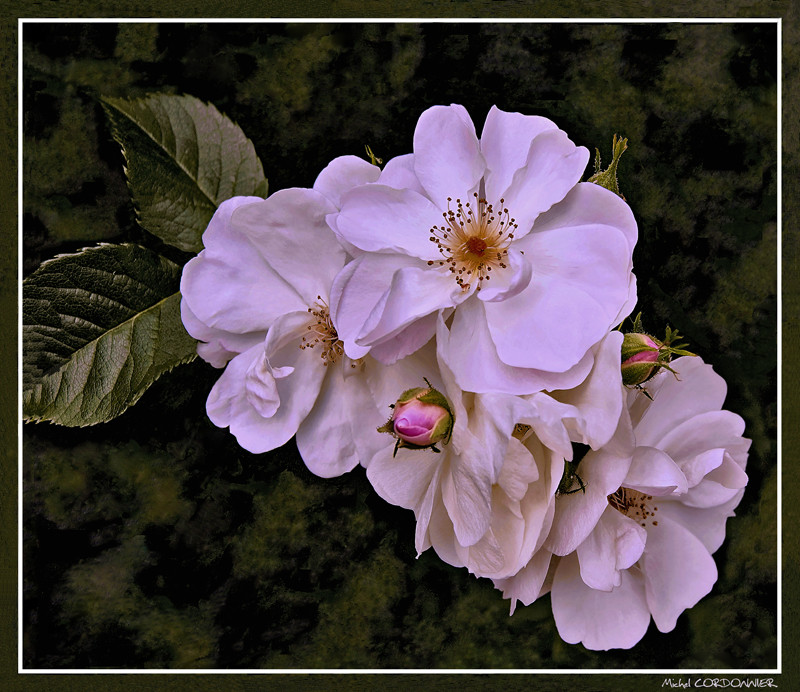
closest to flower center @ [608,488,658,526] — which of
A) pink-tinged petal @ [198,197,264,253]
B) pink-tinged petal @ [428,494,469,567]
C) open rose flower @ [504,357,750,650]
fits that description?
open rose flower @ [504,357,750,650]

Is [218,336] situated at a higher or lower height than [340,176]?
lower

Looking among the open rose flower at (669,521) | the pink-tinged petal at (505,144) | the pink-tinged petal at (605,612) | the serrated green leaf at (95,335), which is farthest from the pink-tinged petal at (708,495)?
the serrated green leaf at (95,335)

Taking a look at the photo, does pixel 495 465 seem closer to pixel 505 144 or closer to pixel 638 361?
pixel 638 361

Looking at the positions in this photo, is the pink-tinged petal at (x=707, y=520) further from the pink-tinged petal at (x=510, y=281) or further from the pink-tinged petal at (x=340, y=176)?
the pink-tinged petal at (x=340, y=176)

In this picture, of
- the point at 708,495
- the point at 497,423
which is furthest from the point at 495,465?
the point at 708,495

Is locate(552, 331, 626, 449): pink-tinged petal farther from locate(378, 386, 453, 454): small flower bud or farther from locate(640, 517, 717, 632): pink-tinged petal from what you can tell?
locate(640, 517, 717, 632): pink-tinged petal
